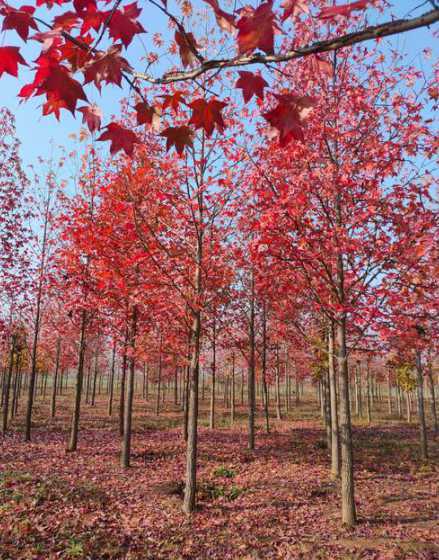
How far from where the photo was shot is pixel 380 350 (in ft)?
23.1

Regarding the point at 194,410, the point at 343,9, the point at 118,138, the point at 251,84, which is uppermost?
the point at 251,84

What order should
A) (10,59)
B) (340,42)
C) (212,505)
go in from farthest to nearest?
1. (212,505)
2. (10,59)
3. (340,42)

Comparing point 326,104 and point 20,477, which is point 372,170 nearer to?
point 326,104

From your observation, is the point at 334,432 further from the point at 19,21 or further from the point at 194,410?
the point at 19,21

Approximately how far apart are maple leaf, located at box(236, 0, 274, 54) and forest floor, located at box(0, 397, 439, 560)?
6152 mm

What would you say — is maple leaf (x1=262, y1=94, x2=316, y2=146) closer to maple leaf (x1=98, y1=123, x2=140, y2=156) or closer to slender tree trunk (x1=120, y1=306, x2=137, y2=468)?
maple leaf (x1=98, y1=123, x2=140, y2=156)

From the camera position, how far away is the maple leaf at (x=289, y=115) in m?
1.79

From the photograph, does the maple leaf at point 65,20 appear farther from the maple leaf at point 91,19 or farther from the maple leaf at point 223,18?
the maple leaf at point 223,18

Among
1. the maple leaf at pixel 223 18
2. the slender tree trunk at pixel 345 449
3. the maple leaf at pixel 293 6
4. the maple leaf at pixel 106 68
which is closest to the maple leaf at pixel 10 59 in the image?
the maple leaf at pixel 106 68

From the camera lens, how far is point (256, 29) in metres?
1.41

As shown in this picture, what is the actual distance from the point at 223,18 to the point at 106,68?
0.62 meters

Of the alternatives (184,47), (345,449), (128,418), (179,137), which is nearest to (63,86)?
(179,137)

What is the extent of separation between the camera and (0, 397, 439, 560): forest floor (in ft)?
17.5

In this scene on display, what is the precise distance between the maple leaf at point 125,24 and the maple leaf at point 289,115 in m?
0.74
